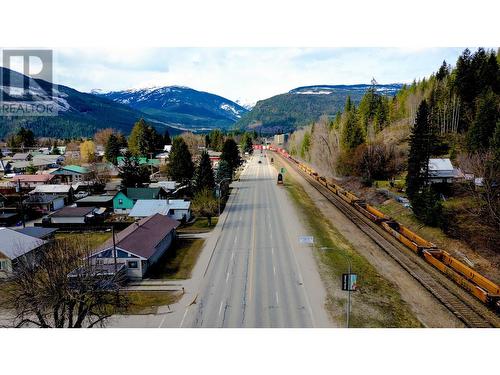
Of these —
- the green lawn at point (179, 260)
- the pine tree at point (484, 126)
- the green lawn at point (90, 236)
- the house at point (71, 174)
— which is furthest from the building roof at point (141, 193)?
the pine tree at point (484, 126)

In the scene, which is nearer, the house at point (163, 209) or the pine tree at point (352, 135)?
→ the house at point (163, 209)

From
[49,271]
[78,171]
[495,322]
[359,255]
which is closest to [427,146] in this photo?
[359,255]

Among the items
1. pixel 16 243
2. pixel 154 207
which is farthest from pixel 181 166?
pixel 16 243

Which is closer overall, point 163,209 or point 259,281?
point 259,281

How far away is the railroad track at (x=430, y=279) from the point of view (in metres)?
25.1

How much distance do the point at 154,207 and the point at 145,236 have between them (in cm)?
1400

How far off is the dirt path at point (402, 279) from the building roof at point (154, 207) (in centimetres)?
2245

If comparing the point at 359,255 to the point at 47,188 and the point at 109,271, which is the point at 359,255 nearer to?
the point at 109,271

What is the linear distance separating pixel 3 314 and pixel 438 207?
4605cm

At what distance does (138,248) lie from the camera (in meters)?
32.2

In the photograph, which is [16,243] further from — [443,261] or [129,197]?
[443,261]

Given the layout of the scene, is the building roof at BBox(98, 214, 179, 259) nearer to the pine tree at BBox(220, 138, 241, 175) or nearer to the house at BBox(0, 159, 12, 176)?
the pine tree at BBox(220, 138, 241, 175)

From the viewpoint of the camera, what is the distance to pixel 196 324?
23391 millimetres

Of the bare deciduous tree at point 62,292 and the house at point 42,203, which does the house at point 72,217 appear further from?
the bare deciduous tree at point 62,292
